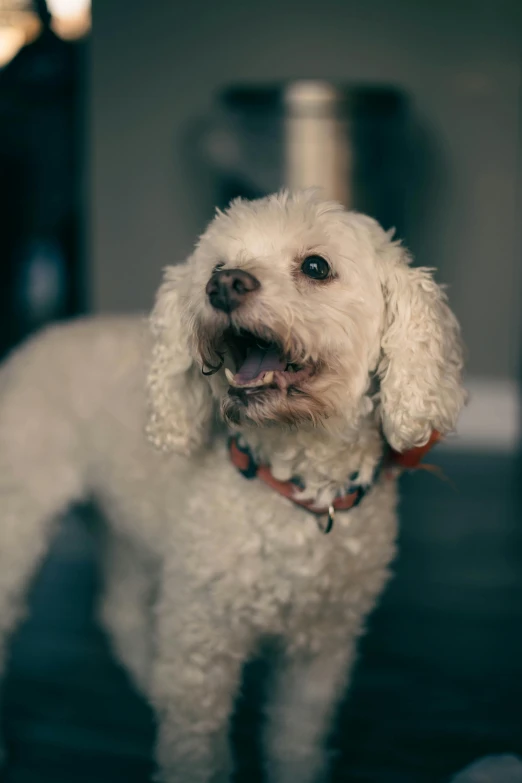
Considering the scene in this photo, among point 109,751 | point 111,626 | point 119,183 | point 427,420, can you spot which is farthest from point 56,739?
point 119,183

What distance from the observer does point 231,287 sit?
1078 millimetres

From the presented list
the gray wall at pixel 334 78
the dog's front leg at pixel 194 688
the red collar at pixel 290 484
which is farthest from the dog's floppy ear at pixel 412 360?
the gray wall at pixel 334 78

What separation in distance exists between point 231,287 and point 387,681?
3.43 feet

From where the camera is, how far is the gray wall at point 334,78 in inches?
142

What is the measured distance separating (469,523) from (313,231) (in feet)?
5.91

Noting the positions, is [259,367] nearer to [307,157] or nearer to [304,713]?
[304,713]

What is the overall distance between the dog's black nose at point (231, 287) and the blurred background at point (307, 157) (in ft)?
4.00

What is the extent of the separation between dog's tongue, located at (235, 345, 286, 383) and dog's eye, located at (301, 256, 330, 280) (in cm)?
12

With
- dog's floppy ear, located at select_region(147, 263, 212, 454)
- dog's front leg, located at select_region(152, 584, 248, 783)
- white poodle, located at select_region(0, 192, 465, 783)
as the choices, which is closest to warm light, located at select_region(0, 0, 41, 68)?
white poodle, located at select_region(0, 192, 465, 783)

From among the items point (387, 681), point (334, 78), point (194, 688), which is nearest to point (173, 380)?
point (194, 688)

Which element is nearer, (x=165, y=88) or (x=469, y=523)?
(x=469, y=523)

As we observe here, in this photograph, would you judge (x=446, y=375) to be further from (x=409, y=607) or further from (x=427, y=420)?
(x=409, y=607)

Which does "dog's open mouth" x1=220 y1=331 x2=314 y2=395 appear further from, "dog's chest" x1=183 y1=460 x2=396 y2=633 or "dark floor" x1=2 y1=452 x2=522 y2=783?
"dark floor" x1=2 y1=452 x2=522 y2=783

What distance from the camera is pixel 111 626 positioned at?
1.86 metres
